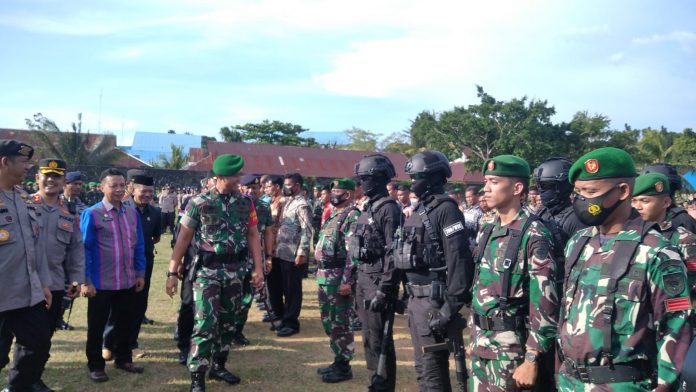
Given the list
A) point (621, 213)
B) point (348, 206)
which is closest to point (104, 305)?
point (348, 206)

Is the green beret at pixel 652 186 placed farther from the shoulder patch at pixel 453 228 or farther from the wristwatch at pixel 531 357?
the wristwatch at pixel 531 357

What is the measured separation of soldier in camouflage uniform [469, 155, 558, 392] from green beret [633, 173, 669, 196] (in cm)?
151

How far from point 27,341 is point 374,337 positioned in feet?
9.94

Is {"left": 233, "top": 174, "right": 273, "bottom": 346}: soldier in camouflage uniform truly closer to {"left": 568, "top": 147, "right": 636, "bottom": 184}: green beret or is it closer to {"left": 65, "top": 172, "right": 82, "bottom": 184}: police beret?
{"left": 65, "top": 172, "right": 82, "bottom": 184}: police beret

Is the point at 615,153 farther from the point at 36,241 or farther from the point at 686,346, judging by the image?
the point at 36,241

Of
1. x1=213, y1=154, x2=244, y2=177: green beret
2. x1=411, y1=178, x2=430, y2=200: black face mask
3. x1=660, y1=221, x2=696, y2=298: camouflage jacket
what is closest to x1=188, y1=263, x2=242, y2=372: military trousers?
x1=213, y1=154, x2=244, y2=177: green beret

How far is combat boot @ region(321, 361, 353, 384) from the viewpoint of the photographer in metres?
5.91

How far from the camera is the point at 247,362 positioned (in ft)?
21.5

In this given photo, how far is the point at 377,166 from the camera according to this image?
532 cm

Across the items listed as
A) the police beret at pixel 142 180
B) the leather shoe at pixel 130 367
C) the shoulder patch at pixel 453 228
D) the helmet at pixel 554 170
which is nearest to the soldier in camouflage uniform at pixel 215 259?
the leather shoe at pixel 130 367

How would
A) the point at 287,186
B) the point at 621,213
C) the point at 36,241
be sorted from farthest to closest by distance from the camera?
the point at 287,186
the point at 36,241
the point at 621,213

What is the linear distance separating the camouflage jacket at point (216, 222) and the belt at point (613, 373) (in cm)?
360

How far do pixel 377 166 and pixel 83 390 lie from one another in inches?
153

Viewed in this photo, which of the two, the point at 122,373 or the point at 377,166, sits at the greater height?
the point at 377,166
